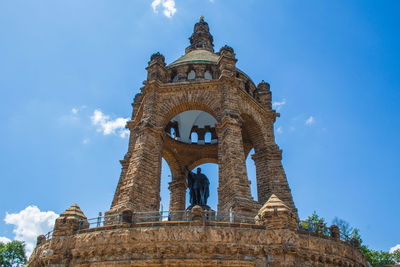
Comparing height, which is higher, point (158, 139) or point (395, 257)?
point (158, 139)

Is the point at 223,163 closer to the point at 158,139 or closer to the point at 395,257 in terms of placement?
the point at 158,139

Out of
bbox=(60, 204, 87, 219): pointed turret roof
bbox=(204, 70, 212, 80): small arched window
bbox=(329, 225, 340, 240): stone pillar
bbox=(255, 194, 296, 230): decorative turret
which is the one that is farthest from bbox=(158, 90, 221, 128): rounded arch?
bbox=(329, 225, 340, 240): stone pillar

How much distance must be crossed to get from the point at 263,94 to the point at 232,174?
30.8ft

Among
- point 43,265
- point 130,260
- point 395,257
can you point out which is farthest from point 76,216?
point 395,257

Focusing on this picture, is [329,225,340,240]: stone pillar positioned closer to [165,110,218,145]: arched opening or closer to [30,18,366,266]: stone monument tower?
[30,18,366,266]: stone monument tower

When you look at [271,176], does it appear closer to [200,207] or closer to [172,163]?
[200,207]

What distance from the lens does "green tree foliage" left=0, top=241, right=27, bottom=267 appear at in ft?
126

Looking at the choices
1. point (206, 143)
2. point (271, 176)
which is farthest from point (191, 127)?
point (271, 176)

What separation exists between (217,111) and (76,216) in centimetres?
946

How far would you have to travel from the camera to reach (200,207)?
43.4 ft

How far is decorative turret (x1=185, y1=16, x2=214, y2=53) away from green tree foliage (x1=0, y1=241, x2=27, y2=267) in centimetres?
3005

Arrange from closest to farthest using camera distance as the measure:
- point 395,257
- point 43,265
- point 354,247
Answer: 1. point 43,265
2. point 354,247
3. point 395,257

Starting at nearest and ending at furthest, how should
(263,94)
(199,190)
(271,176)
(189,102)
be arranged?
(271,176) < (189,102) < (199,190) < (263,94)

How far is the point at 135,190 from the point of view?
16.5 metres
